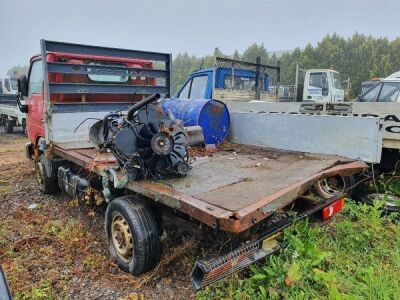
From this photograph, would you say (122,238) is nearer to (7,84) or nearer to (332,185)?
(332,185)

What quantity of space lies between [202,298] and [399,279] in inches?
61.8

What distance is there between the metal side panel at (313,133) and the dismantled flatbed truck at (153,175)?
8 cm

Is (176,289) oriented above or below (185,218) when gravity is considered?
below

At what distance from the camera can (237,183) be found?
9.88 feet

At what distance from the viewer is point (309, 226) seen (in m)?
3.00

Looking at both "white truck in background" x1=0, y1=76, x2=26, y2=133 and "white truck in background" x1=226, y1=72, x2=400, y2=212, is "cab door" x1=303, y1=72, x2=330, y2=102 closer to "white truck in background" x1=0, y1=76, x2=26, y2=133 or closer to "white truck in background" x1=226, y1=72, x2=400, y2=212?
"white truck in background" x1=226, y1=72, x2=400, y2=212

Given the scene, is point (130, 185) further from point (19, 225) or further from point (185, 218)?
point (19, 225)

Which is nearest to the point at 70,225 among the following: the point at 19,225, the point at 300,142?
the point at 19,225

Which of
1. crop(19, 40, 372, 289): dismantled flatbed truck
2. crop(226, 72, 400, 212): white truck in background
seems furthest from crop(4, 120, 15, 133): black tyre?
crop(226, 72, 400, 212): white truck in background

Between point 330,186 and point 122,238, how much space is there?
6.97 feet

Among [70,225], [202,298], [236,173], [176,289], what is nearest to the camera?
[202,298]

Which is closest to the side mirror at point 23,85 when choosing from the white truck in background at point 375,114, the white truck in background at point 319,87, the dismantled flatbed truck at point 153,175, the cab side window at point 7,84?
the dismantled flatbed truck at point 153,175

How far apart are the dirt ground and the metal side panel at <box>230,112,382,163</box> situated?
1827mm

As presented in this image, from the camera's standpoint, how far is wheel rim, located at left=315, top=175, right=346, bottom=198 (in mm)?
3148
